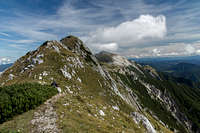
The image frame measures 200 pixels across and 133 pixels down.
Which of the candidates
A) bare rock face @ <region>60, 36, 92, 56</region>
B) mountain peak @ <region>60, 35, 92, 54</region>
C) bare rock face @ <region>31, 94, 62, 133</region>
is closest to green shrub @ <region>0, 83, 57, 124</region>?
bare rock face @ <region>31, 94, 62, 133</region>

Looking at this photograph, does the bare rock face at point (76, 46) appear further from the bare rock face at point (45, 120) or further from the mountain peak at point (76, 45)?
the bare rock face at point (45, 120)

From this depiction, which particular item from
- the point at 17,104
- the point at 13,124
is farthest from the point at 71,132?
the point at 17,104

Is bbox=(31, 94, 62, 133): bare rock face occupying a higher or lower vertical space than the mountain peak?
lower

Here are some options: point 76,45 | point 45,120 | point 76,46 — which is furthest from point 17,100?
point 76,45

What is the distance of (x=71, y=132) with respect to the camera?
58.5 feet

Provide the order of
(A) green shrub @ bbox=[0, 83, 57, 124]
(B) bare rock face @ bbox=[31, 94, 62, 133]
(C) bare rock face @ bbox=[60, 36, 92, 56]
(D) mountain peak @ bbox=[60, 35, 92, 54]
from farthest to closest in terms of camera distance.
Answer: (D) mountain peak @ bbox=[60, 35, 92, 54] → (C) bare rock face @ bbox=[60, 36, 92, 56] → (A) green shrub @ bbox=[0, 83, 57, 124] → (B) bare rock face @ bbox=[31, 94, 62, 133]

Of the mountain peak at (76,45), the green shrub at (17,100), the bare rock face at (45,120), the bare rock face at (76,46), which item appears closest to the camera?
the bare rock face at (45,120)

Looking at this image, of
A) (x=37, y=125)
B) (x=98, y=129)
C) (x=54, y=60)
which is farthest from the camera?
(x=54, y=60)

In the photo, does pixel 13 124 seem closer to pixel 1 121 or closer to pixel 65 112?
pixel 1 121

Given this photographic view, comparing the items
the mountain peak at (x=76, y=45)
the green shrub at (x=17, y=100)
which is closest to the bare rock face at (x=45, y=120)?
the green shrub at (x=17, y=100)

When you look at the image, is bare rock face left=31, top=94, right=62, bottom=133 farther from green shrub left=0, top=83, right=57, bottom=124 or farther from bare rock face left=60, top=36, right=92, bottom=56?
bare rock face left=60, top=36, right=92, bottom=56

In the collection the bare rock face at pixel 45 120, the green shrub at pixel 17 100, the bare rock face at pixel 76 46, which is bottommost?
the bare rock face at pixel 45 120

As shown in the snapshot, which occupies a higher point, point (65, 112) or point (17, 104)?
point (17, 104)

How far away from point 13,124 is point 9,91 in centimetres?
815
